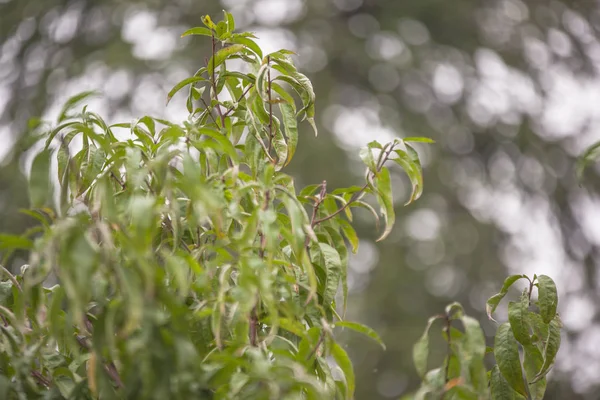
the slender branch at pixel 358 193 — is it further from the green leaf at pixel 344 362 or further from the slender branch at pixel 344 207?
the green leaf at pixel 344 362

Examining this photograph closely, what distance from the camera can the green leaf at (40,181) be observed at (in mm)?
834

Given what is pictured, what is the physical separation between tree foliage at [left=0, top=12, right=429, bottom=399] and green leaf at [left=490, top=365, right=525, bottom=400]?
10.4 inches

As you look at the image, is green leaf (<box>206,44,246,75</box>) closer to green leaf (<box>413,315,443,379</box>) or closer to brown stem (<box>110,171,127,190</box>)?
brown stem (<box>110,171,127,190</box>)

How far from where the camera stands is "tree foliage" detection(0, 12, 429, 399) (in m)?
0.80

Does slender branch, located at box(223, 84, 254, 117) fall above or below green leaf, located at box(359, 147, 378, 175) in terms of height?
above

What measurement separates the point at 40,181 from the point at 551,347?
0.82 meters

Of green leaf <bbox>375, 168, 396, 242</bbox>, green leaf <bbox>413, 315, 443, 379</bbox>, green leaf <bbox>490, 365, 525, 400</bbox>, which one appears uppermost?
green leaf <bbox>375, 168, 396, 242</bbox>

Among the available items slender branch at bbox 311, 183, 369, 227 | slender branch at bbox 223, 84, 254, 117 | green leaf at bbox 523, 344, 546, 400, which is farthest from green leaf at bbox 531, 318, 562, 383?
slender branch at bbox 223, 84, 254, 117

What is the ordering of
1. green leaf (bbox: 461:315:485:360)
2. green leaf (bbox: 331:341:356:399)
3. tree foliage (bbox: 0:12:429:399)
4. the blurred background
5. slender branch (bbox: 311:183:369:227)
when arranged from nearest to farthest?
tree foliage (bbox: 0:12:429:399)
green leaf (bbox: 461:315:485:360)
green leaf (bbox: 331:341:356:399)
slender branch (bbox: 311:183:369:227)
the blurred background

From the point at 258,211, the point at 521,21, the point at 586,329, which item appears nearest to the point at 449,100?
the point at 521,21

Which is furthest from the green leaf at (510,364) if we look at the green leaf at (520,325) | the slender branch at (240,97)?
the slender branch at (240,97)

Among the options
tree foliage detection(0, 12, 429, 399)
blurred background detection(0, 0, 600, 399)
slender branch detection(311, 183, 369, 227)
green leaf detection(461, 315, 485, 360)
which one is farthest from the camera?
blurred background detection(0, 0, 600, 399)

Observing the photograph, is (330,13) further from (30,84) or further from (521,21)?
(30,84)

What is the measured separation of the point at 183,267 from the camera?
929mm
